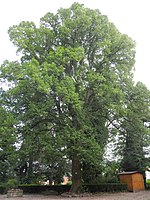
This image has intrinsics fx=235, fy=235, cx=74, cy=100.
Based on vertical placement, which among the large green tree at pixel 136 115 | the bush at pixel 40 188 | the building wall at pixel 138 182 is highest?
the large green tree at pixel 136 115

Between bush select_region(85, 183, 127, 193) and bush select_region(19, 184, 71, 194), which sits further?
bush select_region(19, 184, 71, 194)

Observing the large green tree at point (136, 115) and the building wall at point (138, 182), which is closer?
the large green tree at point (136, 115)

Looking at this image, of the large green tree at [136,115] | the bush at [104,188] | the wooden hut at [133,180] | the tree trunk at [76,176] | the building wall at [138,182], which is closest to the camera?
the tree trunk at [76,176]

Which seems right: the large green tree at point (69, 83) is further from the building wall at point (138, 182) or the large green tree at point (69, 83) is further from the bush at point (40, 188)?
the building wall at point (138, 182)

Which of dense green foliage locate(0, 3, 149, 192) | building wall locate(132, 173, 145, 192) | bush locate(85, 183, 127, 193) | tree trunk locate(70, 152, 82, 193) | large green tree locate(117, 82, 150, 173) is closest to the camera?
dense green foliage locate(0, 3, 149, 192)

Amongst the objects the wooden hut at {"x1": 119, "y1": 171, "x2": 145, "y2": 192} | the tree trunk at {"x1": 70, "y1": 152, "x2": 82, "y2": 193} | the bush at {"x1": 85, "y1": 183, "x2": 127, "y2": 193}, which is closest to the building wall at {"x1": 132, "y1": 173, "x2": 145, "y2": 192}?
the wooden hut at {"x1": 119, "y1": 171, "x2": 145, "y2": 192}

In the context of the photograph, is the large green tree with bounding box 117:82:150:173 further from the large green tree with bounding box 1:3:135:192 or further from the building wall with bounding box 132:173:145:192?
the building wall with bounding box 132:173:145:192

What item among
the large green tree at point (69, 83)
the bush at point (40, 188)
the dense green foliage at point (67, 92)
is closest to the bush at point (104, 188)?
the dense green foliage at point (67, 92)

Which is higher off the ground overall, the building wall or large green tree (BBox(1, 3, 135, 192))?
large green tree (BBox(1, 3, 135, 192))

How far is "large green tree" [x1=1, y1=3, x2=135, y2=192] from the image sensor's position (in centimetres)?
1526

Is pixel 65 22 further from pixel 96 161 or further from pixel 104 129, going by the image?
pixel 96 161

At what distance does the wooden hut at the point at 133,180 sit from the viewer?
67.4ft

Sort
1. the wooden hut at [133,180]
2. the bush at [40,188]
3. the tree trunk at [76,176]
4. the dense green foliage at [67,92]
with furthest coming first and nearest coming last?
the bush at [40,188] < the wooden hut at [133,180] < the tree trunk at [76,176] < the dense green foliage at [67,92]

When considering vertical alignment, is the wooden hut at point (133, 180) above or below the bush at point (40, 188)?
above
